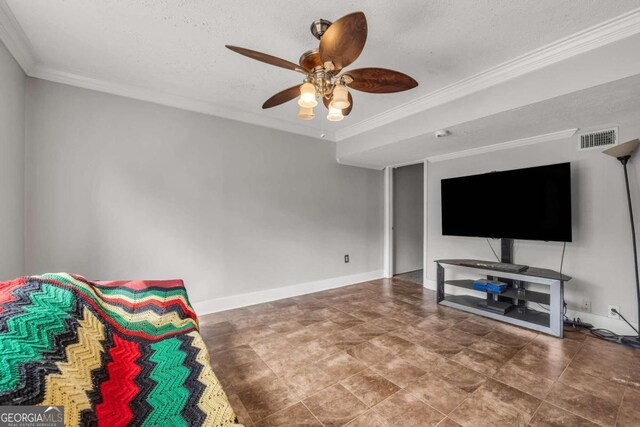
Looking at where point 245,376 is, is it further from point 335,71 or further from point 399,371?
point 335,71

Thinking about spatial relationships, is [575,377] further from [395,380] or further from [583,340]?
[395,380]

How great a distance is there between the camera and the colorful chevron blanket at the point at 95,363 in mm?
754

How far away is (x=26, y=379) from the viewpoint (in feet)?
2.32

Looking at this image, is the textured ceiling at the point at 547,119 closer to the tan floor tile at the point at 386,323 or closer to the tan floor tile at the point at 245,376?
the tan floor tile at the point at 386,323

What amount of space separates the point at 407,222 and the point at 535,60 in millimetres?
3567

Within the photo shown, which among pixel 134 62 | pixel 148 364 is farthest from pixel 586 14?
pixel 134 62

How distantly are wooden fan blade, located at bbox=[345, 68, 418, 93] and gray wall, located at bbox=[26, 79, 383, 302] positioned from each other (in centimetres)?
208

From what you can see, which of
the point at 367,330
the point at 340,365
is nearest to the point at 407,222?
the point at 367,330

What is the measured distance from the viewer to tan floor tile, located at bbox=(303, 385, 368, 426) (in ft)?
5.13

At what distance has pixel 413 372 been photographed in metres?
2.00

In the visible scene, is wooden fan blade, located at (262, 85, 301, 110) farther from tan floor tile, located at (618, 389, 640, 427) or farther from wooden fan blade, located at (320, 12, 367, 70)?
tan floor tile, located at (618, 389, 640, 427)

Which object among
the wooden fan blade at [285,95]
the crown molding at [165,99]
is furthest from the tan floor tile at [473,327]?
the crown molding at [165,99]

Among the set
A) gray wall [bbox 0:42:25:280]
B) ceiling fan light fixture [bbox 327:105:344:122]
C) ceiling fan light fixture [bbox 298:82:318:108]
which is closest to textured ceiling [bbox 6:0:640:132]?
gray wall [bbox 0:42:25:280]

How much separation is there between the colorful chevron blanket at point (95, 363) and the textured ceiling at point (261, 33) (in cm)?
179
